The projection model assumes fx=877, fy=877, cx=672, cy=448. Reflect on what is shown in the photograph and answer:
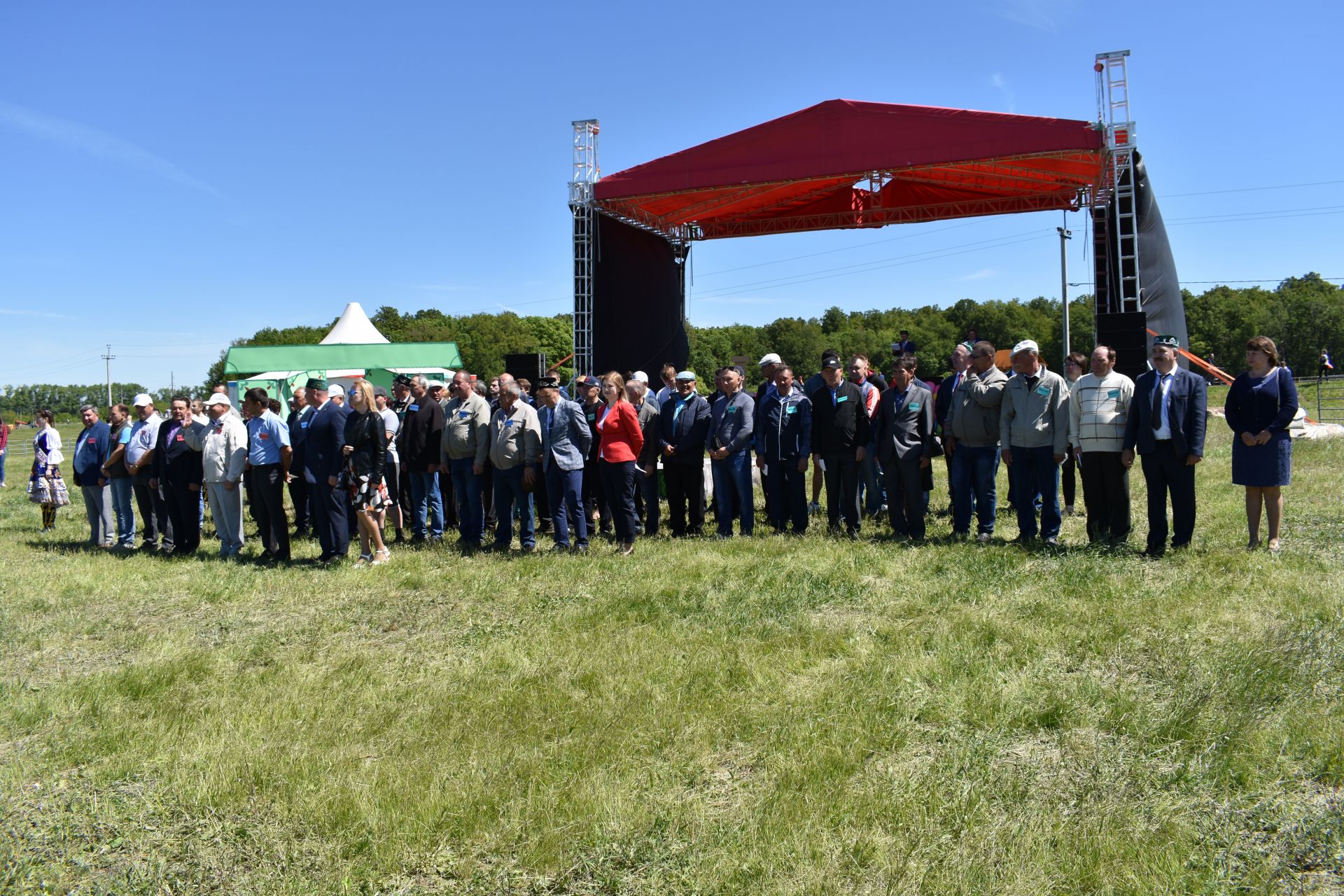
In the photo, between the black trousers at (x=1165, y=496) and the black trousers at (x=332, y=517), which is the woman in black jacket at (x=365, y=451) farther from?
the black trousers at (x=1165, y=496)

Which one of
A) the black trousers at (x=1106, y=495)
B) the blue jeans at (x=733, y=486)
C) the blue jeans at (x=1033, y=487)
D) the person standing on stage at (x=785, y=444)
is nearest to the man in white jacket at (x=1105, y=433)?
the black trousers at (x=1106, y=495)

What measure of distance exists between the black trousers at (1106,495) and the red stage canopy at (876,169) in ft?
24.7

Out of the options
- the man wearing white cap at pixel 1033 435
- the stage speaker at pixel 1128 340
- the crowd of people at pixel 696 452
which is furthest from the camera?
the stage speaker at pixel 1128 340

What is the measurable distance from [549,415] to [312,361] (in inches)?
738

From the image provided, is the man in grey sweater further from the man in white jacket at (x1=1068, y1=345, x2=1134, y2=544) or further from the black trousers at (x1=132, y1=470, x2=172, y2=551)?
the black trousers at (x1=132, y1=470, x2=172, y2=551)

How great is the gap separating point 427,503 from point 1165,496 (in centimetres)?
719

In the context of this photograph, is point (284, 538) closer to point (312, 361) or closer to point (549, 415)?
point (549, 415)

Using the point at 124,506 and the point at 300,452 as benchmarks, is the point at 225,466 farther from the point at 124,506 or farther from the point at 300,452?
the point at 124,506

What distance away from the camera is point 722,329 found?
94000 millimetres

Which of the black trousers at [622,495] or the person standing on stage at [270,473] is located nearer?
the black trousers at [622,495]

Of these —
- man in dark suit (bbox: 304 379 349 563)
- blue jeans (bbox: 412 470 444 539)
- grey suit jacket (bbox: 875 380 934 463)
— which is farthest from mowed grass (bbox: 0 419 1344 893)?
blue jeans (bbox: 412 470 444 539)

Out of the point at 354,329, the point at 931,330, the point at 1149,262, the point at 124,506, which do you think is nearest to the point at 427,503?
the point at 124,506

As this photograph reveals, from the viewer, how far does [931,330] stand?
90.7 metres

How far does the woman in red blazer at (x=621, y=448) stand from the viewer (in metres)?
8.15
